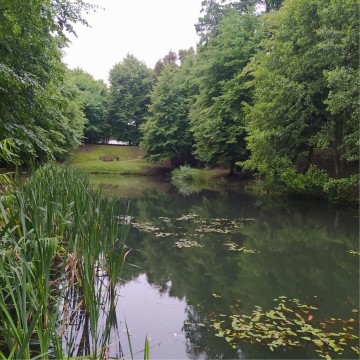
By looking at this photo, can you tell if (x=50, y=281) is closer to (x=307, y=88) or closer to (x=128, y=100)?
(x=307, y=88)

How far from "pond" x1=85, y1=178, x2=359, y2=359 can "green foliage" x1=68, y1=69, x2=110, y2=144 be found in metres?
26.6

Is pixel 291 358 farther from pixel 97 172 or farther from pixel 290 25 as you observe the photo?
pixel 97 172

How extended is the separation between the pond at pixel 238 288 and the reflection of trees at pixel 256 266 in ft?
0.05

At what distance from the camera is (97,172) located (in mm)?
26734

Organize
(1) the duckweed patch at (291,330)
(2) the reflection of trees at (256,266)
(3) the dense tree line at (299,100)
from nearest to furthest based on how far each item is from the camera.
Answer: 1. (1) the duckweed patch at (291,330)
2. (2) the reflection of trees at (256,266)
3. (3) the dense tree line at (299,100)

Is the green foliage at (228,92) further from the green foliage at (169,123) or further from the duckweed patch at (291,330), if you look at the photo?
the duckweed patch at (291,330)

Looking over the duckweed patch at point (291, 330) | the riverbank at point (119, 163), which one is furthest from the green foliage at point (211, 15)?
the duckweed patch at point (291, 330)

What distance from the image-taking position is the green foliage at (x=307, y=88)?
10570 mm

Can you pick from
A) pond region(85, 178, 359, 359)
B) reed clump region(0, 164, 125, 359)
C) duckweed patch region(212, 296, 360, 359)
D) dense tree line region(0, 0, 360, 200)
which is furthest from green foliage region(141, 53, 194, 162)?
duckweed patch region(212, 296, 360, 359)

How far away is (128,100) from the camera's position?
113 feet

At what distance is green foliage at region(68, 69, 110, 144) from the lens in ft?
114

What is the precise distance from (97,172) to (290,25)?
1776 cm

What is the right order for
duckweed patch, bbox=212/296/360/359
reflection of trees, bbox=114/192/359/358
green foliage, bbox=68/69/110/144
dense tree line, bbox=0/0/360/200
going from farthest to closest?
green foliage, bbox=68/69/110/144 < dense tree line, bbox=0/0/360/200 < reflection of trees, bbox=114/192/359/358 < duckweed patch, bbox=212/296/360/359

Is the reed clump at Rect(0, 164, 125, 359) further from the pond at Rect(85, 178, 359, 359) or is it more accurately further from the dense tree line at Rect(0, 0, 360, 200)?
the dense tree line at Rect(0, 0, 360, 200)
